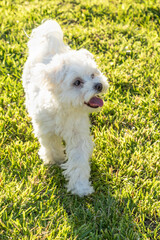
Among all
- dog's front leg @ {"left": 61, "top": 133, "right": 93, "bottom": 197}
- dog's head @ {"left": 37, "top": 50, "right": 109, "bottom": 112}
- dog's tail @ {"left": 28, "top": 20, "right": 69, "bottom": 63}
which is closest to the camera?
dog's head @ {"left": 37, "top": 50, "right": 109, "bottom": 112}

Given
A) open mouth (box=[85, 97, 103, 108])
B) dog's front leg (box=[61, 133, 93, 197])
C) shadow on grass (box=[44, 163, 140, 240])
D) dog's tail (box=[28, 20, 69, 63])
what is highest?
dog's tail (box=[28, 20, 69, 63])

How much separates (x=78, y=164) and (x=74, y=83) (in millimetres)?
906

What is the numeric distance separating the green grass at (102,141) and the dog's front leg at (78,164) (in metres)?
0.11

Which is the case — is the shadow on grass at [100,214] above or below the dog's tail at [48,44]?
below

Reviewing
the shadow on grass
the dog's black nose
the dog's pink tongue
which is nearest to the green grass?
the shadow on grass

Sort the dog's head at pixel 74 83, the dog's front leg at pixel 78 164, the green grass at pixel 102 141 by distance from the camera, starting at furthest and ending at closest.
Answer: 1. the dog's front leg at pixel 78 164
2. the green grass at pixel 102 141
3. the dog's head at pixel 74 83

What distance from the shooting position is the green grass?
10.6 ft

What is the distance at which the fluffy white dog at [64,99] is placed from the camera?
3.02m

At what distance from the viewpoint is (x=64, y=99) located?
119 inches

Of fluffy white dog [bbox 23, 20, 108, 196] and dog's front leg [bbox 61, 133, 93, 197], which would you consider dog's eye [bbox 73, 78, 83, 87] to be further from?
dog's front leg [bbox 61, 133, 93, 197]

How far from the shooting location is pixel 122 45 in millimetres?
5852

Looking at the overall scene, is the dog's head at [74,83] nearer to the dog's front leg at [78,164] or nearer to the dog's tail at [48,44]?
the dog's front leg at [78,164]

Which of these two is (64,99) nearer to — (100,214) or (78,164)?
(78,164)

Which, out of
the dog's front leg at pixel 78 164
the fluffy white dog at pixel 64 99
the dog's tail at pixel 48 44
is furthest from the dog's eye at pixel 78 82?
the dog's tail at pixel 48 44
